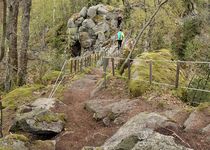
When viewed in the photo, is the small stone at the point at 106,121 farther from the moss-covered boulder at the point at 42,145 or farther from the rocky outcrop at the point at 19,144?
the rocky outcrop at the point at 19,144

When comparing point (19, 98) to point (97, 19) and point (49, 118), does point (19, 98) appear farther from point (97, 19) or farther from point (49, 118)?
point (97, 19)

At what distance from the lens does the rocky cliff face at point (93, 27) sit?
3859 cm

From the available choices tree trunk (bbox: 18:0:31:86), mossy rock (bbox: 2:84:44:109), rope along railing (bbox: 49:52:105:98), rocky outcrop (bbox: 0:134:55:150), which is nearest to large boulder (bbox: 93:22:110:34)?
rope along railing (bbox: 49:52:105:98)

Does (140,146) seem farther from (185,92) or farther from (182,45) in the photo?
(182,45)

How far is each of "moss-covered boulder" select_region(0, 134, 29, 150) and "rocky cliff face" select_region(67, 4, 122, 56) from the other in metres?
31.4

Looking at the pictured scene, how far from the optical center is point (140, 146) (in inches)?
239

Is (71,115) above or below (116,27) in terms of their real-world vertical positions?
below

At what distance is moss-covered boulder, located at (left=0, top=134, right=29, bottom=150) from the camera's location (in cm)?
634

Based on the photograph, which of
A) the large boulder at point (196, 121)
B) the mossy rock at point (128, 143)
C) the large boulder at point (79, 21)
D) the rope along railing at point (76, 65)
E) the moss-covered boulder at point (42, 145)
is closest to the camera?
the mossy rock at point (128, 143)

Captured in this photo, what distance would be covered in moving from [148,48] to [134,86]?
33.9 feet

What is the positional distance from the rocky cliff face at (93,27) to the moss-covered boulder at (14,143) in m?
31.4

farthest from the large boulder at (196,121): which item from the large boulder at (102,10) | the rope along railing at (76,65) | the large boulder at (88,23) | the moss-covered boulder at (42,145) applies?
the large boulder at (102,10)

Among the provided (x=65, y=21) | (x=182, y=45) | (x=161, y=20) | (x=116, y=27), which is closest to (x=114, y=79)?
(x=161, y=20)

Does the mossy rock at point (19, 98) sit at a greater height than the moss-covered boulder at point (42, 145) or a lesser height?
lesser
